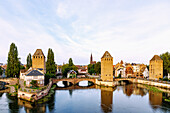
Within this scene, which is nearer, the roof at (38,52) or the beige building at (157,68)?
the roof at (38,52)

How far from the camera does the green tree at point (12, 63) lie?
53.8 m

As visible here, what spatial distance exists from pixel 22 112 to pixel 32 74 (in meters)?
17.0

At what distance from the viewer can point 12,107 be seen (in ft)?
94.9

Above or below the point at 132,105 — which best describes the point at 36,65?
above

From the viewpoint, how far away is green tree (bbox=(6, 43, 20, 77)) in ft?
176

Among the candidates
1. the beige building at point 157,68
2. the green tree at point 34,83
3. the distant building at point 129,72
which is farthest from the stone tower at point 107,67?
the green tree at point 34,83

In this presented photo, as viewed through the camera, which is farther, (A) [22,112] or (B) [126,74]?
(B) [126,74]

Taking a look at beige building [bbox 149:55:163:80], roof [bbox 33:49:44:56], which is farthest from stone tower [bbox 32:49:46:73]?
beige building [bbox 149:55:163:80]

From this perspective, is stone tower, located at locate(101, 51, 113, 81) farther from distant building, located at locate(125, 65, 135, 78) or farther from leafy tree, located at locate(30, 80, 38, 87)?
leafy tree, located at locate(30, 80, 38, 87)

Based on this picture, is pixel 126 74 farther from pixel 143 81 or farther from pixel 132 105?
pixel 132 105

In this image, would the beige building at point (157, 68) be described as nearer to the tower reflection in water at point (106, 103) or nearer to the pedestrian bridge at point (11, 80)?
the tower reflection in water at point (106, 103)

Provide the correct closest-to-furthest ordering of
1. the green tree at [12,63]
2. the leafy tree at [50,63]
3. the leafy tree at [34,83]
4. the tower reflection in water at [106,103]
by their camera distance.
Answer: the tower reflection in water at [106,103] < the leafy tree at [34,83] < the green tree at [12,63] < the leafy tree at [50,63]

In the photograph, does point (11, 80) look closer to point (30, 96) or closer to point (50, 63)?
point (50, 63)

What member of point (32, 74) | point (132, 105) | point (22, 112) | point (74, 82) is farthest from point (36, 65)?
point (132, 105)
